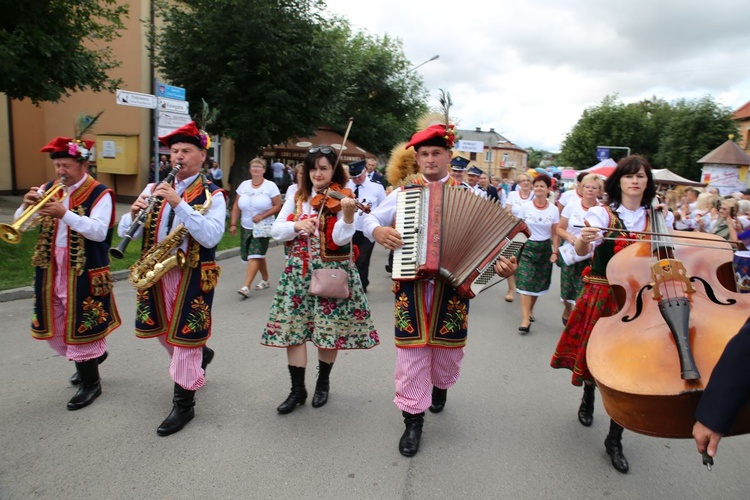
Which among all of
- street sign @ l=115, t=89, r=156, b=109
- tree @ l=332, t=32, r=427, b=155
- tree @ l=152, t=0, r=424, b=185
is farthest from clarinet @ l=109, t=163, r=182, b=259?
tree @ l=332, t=32, r=427, b=155

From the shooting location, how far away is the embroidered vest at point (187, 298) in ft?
10.3

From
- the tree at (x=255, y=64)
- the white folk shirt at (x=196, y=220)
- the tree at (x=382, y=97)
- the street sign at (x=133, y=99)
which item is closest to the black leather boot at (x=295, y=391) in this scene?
the white folk shirt at (x=196, y=220)

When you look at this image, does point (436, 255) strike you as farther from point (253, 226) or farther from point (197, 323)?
point (253, 226)

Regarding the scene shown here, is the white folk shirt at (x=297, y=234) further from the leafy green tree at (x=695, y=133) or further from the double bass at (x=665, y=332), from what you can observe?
the leafy green tree at (x=695, y=133)

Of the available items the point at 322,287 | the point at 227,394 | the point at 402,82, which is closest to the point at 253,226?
the point at 227,394

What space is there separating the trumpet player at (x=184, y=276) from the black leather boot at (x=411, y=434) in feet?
4.55

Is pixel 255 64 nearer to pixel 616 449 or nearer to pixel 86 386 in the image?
pixel 86 386

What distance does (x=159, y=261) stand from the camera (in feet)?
9.95

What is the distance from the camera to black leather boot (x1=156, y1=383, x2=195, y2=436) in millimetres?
3129

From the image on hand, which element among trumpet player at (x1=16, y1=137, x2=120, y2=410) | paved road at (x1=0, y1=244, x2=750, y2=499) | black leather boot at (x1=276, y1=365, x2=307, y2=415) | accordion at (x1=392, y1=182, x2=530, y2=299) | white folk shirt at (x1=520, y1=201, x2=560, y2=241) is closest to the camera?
paved road at (x1=0, y1=244, x2=750, y2=499)

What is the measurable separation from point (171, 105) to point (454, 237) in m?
6.95

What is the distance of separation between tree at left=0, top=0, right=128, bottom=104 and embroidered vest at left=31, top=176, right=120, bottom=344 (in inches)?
218

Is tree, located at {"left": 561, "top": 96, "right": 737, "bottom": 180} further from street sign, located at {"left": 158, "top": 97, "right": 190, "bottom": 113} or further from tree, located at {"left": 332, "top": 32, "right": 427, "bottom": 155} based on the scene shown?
street sign, located at {"left": 158, "top": 97, "right": 190, "bottom": 113}

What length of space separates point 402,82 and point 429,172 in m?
24.6
